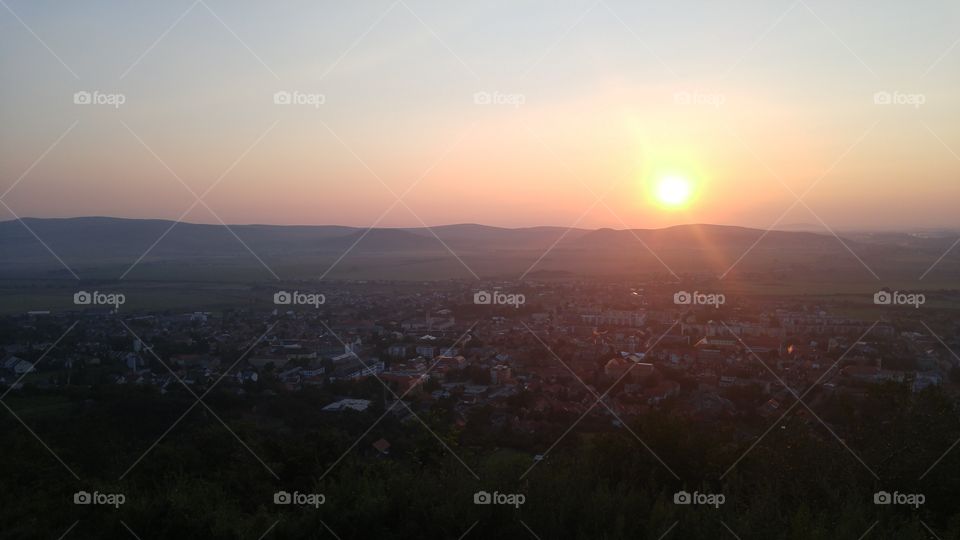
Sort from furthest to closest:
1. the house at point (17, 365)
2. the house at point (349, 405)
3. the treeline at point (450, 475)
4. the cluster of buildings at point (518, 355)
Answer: the house at point (17, 365)
the cluster of buildings at point (518, 355)
the house at point (349, 405)
the treeline at point (450, 475)

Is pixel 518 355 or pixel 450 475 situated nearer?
pixel 450 475

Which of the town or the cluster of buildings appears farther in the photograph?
the cluster of buildings

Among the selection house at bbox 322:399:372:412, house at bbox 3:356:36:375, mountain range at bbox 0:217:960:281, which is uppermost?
mountain range at bbox 0:217:960:281

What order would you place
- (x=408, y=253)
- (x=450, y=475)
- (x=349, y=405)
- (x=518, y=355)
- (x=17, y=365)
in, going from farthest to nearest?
(x=408, y=253)
(x=518, y=355)
(x=17, y=365)
(x=349, y=405)
(x=450, y=475)

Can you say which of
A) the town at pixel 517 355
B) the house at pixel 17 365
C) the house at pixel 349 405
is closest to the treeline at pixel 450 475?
the house at pixel 349 405

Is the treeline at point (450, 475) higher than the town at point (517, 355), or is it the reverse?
the town at point (517, 355)

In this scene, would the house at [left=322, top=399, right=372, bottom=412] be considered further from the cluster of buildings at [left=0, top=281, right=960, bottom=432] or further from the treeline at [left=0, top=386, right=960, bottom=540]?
the treeline at [left=0, top=386, right=960, bottom=540]

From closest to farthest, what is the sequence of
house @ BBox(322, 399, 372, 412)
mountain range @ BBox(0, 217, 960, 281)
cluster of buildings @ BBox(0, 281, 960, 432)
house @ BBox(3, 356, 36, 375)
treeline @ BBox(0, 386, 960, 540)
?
treeline @ BBox(0, 386, 960, 540) < house @ BBox(322, 399, 372, 412) < cluster of buildings @ BBox(0, 281, 960, 432) < house @ BBox(3, 356, 36, 375) < mountain range @ BBox(0, 217, 960, 281)

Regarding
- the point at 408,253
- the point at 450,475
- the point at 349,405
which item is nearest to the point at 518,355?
the point at 349,405

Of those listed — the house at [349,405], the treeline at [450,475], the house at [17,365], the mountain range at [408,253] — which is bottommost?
the treeline at [450,475]

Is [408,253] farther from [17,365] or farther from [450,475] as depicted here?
[450,475]

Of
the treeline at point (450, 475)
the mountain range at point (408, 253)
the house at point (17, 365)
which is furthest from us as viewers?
the mountain range at point (408, 253)

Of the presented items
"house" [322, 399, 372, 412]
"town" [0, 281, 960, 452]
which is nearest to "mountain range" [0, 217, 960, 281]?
"town" [0, 281, 960, 452]

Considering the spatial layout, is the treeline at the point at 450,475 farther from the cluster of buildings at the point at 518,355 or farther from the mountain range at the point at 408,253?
the mountain range at the point at 408,253
